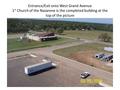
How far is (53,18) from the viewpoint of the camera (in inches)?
192

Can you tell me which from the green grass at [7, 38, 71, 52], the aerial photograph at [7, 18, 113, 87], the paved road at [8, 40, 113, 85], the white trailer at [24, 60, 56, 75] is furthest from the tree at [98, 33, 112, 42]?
the white trailer at [24, 60, 56, 75]

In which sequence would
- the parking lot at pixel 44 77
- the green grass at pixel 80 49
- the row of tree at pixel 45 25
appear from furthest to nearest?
1. the green grass at pixel 80 49
2. the row of tree at pixel 45 25
3. the parking lot at pixel 44 77

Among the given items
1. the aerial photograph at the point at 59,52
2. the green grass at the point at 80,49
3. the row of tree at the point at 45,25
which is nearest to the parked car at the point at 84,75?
the aerial photograph at the point at 59,52

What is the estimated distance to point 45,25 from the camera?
5020mm

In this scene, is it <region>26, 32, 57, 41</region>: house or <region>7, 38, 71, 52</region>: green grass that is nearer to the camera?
<region>7, 38, 71, 52</region>: green grass

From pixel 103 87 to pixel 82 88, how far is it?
1.42 ft

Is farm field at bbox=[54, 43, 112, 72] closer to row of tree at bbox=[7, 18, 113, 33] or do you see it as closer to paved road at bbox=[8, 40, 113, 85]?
paved road at bbox=[8, 40, 113, 85]

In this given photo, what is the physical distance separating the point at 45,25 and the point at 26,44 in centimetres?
63

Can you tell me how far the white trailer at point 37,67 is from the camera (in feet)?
15.7

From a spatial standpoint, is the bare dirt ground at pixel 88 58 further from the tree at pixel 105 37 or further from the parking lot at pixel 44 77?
the tree at pixel 105 37

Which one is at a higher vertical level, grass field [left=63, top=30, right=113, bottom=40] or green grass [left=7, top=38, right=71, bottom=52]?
grass field [left=63, top=30, right=113, bottom=40]

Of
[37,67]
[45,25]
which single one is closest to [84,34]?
[45,25]

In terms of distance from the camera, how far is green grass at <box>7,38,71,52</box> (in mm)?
4926

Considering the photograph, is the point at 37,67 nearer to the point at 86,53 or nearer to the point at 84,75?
the point at 84,75
